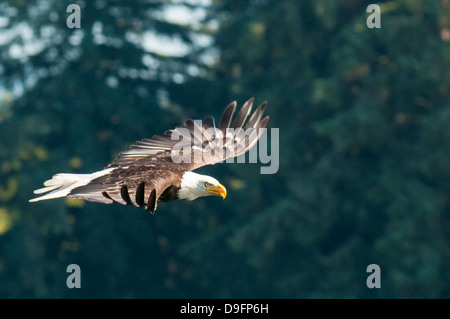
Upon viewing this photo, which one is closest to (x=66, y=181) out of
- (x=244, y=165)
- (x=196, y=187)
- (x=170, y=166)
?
(x=170, y=166)

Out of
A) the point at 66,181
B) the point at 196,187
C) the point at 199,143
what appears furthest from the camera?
the point at 199,143

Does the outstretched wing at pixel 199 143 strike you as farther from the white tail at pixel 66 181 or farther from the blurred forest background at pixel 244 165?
the blurred forest background at pixel 244 165

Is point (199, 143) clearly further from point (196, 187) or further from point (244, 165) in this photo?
point (244, 165)

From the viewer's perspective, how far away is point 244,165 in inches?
786

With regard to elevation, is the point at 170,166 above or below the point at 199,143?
below

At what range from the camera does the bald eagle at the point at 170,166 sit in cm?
691

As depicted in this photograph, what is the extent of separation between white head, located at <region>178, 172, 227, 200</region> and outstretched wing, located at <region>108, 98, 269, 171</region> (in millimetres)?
193

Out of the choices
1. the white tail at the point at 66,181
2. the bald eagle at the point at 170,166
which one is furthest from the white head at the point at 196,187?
the white tail at the point at 66,181

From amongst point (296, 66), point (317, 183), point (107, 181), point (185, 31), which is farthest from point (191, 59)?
point (107, 181)

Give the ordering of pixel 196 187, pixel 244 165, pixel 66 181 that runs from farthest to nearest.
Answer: pixel 244 165
pixel 66 181
pixel 196 187

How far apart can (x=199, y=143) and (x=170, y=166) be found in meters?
0.57

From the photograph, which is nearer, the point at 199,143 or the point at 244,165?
the point at 199,143

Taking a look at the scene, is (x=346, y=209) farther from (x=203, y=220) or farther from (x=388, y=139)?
(x=203, y=220)

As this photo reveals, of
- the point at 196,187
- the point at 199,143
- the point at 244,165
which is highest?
the point at 244,165
